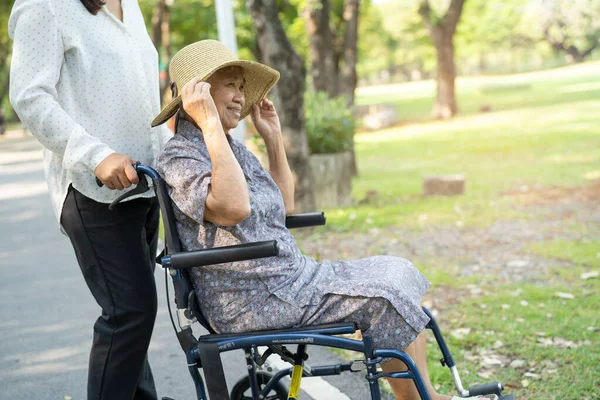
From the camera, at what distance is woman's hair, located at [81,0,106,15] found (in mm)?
3018

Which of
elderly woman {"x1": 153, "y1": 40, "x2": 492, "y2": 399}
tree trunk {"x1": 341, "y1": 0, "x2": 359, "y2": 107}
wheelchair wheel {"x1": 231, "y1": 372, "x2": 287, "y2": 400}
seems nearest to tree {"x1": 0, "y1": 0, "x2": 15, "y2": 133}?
tree trunk {"x1": 341, "y1": 0, "x2": 359, "y2": 107}

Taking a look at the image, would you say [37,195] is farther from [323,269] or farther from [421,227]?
[323,269]

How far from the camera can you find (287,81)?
882 cm

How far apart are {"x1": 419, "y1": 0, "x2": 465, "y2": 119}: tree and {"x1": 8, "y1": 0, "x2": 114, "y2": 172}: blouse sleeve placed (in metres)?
25.4

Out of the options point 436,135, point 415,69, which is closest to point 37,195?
point 436,135

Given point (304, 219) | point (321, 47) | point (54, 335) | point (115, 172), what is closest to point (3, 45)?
point (321, 47)

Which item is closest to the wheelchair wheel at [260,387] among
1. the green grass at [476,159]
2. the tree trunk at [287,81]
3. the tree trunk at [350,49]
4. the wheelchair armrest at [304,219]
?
the wheelchair armrest at [304,219]

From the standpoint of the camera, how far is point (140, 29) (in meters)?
3.34

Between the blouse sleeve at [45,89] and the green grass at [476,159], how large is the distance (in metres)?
6.17

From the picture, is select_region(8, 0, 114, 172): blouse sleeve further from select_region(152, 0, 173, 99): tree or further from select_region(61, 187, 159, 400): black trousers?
select_region(152, 0, 173, 99): tree

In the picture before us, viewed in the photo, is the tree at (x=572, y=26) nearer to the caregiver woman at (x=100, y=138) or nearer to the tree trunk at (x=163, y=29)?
the tree trunk at (x=163, y=29)

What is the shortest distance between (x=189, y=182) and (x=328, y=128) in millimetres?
7874

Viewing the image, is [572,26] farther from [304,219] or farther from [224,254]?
[224,254]

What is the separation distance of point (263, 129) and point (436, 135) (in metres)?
19.7
